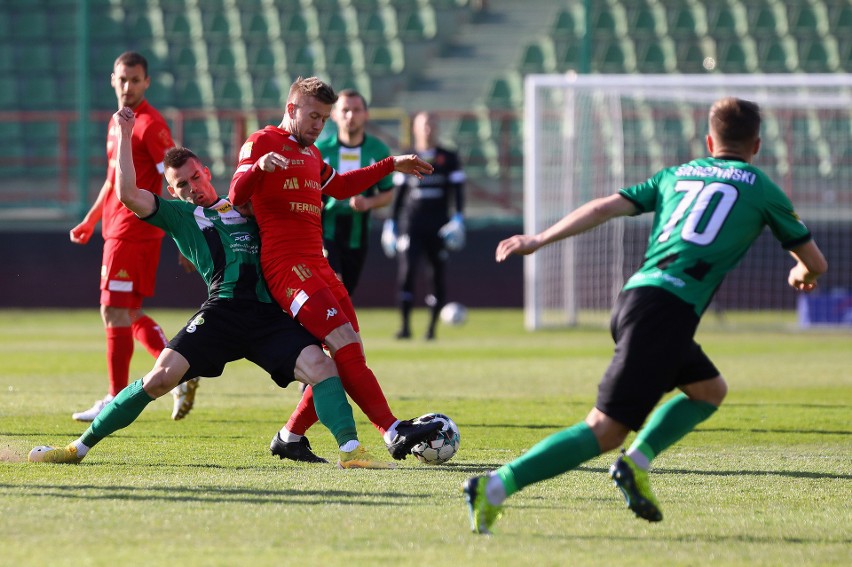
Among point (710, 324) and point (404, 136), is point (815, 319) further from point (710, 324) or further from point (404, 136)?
point (404, 136)

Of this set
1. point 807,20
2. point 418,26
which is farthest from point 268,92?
point 807,20

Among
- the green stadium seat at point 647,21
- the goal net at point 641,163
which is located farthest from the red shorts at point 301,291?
the green stadium seat at point 647,21

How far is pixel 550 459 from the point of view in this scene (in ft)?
14.3

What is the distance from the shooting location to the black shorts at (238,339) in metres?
5.61

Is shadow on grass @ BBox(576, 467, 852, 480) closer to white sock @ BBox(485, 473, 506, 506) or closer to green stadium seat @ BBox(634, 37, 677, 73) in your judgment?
white sock @ BBox(485, 473, 506, 506)

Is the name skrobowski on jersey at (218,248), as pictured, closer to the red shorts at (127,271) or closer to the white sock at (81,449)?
the white sock at (81,449)

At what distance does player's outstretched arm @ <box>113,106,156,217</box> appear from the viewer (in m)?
5.55

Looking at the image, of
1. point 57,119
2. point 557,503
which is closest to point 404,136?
point 57,119

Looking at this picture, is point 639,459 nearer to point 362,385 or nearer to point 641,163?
point 362,385

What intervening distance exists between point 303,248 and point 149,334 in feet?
6.91

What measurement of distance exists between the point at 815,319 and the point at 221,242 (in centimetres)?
1147

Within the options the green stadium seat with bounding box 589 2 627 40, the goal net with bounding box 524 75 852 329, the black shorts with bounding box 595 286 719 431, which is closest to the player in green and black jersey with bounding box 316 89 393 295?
the black shorts with bounding box 595 286 719 431

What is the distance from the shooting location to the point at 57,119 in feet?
60.4

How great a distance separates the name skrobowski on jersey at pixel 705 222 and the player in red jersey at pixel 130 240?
11.8 feet
